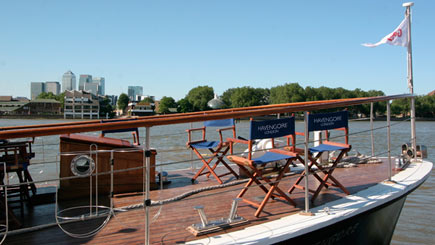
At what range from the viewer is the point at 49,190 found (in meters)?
4.39

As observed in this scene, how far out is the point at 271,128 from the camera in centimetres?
324

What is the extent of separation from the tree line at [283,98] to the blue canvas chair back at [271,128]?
70.4 meters

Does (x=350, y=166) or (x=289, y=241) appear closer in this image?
(x=289, y=241)

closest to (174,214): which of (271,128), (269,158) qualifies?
(269,158)

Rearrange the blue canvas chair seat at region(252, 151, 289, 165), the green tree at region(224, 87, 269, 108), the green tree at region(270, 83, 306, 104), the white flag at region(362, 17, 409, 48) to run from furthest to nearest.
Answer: the green tree at region(224, 87, 269, 108)
the green tree at region(270, 83, 306, 104)
the white flag at region(362, 17, 409, 48)
the blue canvas chair seat at region(252, 151, 289, 165)

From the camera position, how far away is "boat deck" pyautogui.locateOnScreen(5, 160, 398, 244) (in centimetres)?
272

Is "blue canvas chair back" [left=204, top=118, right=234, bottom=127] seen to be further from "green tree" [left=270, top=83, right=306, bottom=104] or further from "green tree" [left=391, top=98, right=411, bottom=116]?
"green tree" [left=270, top=83, right=306, bottom=104]

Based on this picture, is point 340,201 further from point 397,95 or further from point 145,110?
point 145,110

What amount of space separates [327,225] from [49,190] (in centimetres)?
347

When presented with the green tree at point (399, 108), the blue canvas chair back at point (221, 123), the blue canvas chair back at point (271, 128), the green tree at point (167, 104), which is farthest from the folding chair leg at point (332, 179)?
the green tree at point (167, 104)

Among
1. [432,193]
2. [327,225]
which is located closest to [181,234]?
[327,225]

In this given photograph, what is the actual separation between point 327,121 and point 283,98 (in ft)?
303

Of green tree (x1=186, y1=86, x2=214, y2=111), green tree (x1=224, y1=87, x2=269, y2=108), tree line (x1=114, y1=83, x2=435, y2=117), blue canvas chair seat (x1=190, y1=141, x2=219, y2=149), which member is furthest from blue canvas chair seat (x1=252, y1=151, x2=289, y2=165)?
green tree (x1=186, y1=86, x2=214, y2=111)

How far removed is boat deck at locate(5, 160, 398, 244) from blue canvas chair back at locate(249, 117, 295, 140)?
55cm
